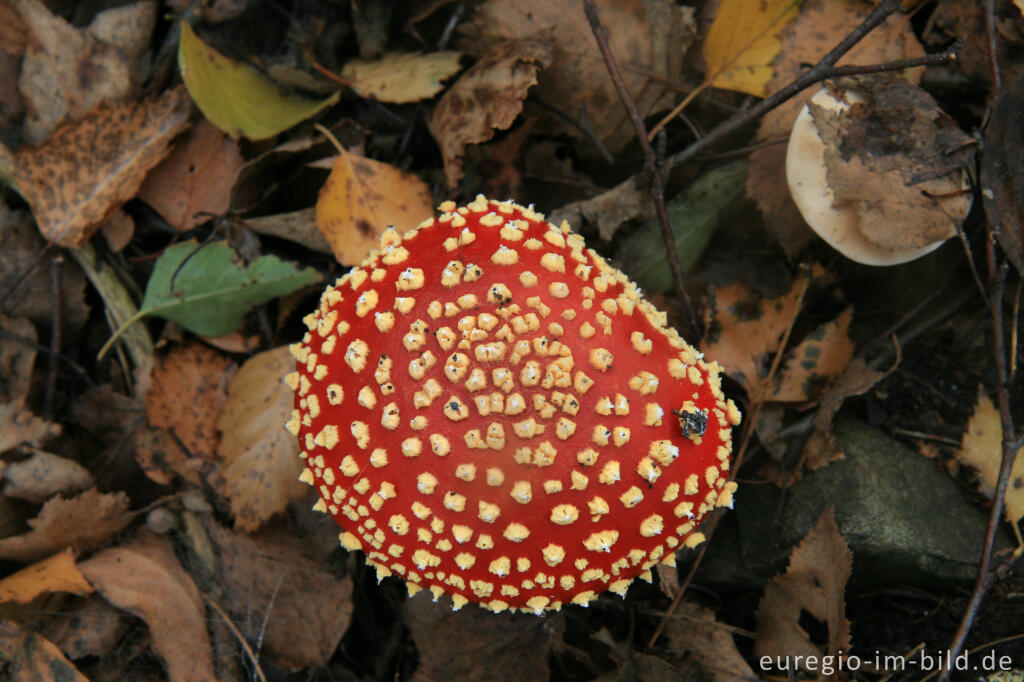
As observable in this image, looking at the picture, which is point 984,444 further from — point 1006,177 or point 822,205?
point 822,205

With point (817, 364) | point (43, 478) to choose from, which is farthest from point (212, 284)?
point (817, 364)

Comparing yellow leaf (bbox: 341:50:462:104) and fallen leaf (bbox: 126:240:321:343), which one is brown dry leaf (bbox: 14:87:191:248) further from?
yellow leaf (bbox: 341:50:462:104)

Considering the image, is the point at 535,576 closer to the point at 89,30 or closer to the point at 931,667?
the point at 931,667

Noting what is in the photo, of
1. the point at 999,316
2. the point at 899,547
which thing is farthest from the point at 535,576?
the point at 999,316

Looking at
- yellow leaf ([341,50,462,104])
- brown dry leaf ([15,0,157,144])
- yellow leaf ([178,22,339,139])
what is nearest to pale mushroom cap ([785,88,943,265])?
yellow leaf ([341,50,462,104])

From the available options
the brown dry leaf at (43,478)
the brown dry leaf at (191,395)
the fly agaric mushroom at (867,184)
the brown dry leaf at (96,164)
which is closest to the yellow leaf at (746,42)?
the fly agaric mushroom at (867,184)
